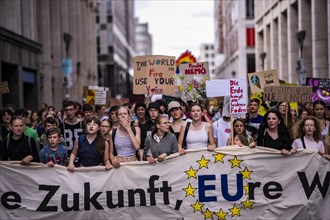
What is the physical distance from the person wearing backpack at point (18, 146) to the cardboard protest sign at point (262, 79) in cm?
688

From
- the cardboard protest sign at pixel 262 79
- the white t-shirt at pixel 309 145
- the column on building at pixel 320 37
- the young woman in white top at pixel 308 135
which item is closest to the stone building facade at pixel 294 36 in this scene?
the column on building at pixel 320 37

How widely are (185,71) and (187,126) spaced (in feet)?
15.3

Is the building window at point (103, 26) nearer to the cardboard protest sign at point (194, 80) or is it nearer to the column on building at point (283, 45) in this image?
the column on building at point (283, 45)

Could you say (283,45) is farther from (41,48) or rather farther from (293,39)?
(41,48)

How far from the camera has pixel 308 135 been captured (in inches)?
424

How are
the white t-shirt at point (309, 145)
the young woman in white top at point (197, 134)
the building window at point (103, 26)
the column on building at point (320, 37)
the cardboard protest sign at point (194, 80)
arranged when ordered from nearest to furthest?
1. the white t-shirt at point (309, 145)
2. the young woman in white top at point (197, 134)
3. the cardboard protest sign at point (194, 80)
4. the column on building at point (320, 37)
5. the building window at point (103, 26)

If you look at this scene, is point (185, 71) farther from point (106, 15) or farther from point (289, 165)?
point (106, 15)

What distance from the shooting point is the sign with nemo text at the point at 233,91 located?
11.3 meters

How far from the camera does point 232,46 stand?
3408 inches

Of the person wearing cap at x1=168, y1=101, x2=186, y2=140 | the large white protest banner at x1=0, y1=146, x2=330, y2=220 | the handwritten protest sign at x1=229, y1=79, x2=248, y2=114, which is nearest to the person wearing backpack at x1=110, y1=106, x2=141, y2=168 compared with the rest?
the large white protest banner at x1=0, y1=146, x2=330, y2=220

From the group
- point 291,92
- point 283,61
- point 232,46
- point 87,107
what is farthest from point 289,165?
point 232,46

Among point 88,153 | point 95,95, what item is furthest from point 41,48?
point 88,153

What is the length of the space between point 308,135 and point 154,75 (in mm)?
5352

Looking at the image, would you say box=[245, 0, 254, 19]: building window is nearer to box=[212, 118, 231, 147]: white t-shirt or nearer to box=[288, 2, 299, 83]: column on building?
box=[288, 2, 299, 83]: column on building
